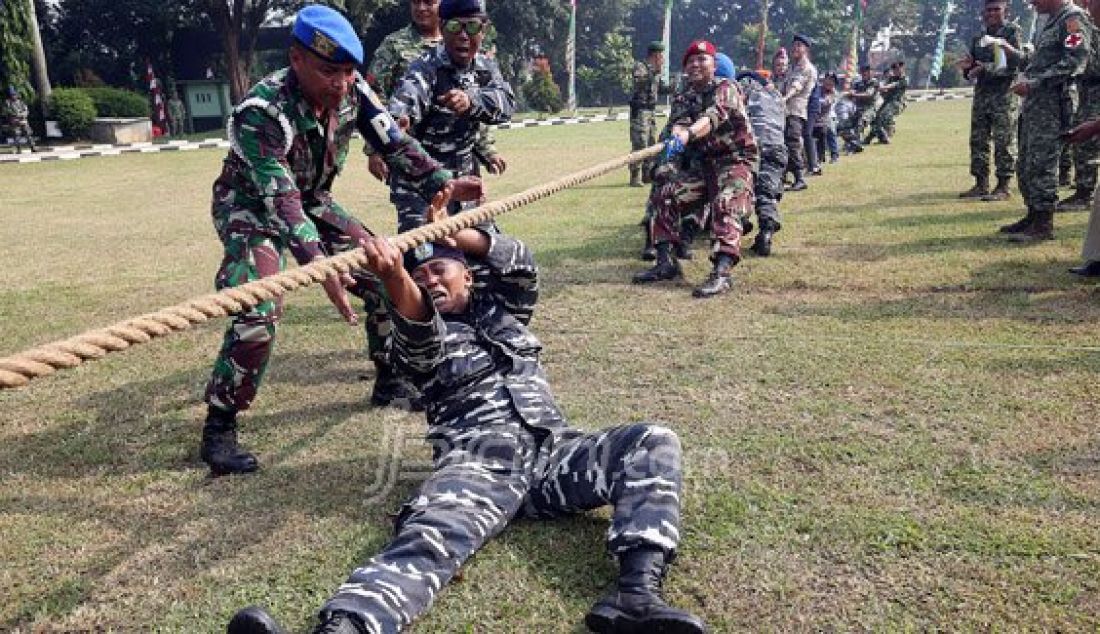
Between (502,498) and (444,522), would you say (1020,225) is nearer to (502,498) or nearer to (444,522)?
(502,498)

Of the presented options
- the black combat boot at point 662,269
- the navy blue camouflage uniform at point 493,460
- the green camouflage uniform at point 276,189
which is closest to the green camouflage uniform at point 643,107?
the black combat boot at point 662,269

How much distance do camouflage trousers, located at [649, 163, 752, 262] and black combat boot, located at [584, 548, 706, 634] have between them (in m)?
4.04

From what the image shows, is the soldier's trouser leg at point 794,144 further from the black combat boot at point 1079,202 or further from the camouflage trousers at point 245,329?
the camouflage trousers at point 245,329

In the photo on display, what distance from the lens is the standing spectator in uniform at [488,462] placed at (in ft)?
7.24

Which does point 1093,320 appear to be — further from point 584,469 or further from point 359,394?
point 359,394

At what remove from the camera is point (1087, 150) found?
7.91m

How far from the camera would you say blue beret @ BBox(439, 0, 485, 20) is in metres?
4.22

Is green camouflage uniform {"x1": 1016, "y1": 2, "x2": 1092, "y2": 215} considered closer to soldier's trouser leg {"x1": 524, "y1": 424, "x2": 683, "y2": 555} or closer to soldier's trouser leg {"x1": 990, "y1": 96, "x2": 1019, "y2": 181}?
soldier's trouser leg {"x1": 990, "y1": 96, "x2": 1019, "y2": 181}

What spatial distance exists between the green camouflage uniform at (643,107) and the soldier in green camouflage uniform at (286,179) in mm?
9366

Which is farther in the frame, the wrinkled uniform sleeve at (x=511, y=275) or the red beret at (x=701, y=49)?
the red beret at (x=701, y=49)

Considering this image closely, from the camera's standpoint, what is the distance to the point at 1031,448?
128 inches

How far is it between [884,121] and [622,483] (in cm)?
1803

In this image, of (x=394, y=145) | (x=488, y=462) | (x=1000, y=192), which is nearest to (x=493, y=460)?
(x=488, y=462)

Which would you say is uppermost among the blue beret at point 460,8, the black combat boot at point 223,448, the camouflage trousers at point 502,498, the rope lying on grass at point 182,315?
the blue beret at point 460,8
